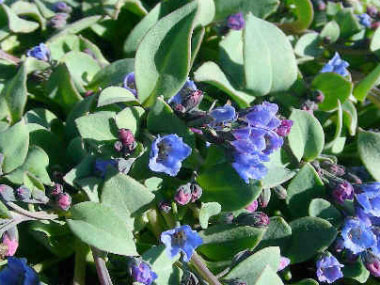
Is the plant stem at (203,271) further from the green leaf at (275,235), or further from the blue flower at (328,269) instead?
the blue flower at (328,269)

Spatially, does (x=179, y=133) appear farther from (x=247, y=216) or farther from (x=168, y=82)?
(x=247, y=216)

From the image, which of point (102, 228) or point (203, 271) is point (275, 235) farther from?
point (102, 228)

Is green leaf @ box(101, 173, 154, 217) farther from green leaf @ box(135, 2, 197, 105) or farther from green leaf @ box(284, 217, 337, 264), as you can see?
green leaf @ box(284, 217, 337, 264)

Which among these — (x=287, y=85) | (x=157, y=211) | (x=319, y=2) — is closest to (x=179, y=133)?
(x=157, y=211)

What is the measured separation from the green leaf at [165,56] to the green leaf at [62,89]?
0.45 meters

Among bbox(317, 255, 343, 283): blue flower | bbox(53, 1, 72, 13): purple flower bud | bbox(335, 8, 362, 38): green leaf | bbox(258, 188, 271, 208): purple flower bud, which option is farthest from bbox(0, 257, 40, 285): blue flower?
bbox(335, 8, 362, 38): green leaf

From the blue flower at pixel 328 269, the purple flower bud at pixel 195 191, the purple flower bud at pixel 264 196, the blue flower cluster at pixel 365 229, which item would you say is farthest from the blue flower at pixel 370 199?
the purple flower bud at pixel 195 191

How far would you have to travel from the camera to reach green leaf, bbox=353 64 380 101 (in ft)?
9.98

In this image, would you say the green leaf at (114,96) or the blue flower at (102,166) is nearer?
the green leaf at (114,96)

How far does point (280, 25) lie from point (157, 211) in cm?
153

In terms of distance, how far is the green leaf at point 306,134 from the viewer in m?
2.71

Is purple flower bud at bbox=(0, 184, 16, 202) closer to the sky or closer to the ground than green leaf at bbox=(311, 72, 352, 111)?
closer to the ground

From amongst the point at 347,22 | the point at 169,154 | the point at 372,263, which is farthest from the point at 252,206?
the point at 347,22

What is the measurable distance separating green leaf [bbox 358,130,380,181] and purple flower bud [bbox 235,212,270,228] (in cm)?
64
